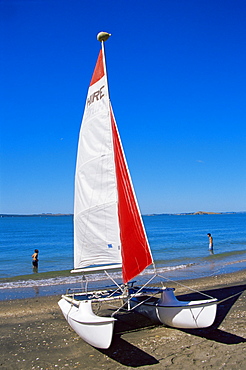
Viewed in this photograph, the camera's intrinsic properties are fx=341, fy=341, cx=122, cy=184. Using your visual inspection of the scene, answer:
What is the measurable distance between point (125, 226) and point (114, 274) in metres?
12.0

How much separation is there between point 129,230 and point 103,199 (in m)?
1.10

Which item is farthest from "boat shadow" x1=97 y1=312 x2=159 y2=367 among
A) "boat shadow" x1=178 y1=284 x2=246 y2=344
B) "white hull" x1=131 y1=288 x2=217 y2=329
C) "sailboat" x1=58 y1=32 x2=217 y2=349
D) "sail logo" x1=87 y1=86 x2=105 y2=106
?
"sail logo" x1=87 y1=86 x2=105 y2=106

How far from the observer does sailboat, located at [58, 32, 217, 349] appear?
7773 millimetres

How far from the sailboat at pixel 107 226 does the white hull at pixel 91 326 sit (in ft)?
0.10

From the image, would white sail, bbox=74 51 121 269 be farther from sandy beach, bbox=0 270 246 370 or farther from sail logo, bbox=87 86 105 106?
sandy beach, bbox=0 270 246 370

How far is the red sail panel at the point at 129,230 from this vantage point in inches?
319

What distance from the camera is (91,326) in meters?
6.81

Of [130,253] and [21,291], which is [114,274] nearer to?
[21,291]

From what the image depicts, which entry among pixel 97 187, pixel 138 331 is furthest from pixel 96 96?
pixel 138 331

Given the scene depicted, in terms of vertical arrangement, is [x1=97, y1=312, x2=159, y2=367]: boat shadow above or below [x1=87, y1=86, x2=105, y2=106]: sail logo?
below

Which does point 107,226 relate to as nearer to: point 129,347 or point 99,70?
point 129,347

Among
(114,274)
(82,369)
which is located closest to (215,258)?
(114,274)

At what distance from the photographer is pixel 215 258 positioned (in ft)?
87.6

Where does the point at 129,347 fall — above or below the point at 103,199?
below
